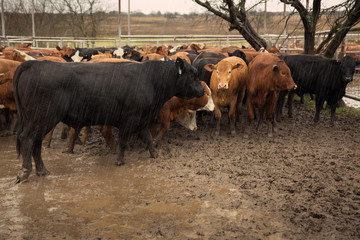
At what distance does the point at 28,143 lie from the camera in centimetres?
511

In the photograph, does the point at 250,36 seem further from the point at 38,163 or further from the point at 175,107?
the point at 38,163

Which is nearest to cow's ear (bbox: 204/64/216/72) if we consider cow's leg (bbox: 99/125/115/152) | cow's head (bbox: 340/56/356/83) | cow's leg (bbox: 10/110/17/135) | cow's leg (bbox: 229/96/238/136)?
cow's leg (bbox: 229/96/238/136)

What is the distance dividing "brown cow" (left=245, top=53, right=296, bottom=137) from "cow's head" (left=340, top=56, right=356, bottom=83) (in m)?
1.74

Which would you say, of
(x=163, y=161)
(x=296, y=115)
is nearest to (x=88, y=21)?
(x=296, y=115)

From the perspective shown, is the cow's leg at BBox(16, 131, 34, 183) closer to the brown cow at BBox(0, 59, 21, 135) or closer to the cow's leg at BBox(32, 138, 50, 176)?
the cow's leg at BBox(32, 138, 50, 176)

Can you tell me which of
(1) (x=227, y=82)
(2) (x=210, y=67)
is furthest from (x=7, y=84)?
(1) (x=227, y=82)

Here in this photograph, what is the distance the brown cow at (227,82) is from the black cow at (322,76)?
65.7 inches

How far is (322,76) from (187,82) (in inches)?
159

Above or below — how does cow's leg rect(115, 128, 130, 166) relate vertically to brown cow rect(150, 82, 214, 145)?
below

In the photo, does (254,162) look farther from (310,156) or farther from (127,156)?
(127,156)

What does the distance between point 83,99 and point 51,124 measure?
538 mm

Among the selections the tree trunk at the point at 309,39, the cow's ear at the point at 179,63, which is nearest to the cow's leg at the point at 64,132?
the cow's ear at the point at 179,63

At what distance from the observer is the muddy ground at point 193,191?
12.4 ft

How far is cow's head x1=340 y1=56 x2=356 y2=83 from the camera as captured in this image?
27.4ft
